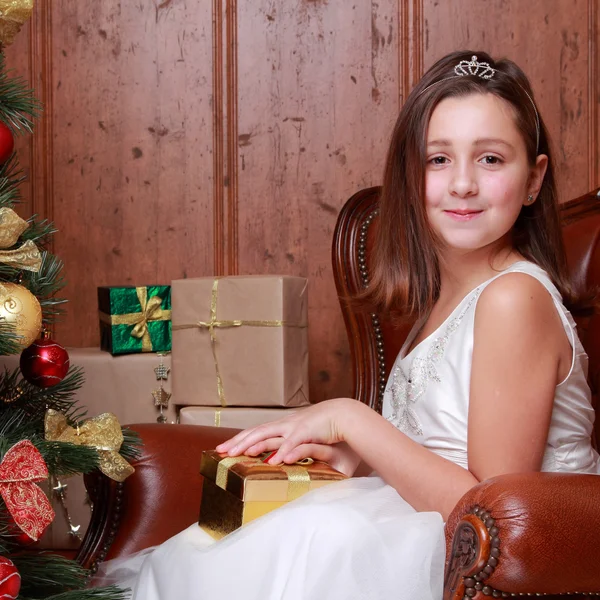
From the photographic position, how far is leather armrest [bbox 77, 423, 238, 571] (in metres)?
1.35

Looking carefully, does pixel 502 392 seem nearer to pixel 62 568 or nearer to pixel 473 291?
pixel 473 291

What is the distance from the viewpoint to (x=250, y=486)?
1.03 m

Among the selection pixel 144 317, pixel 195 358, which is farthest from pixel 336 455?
pixel 144 317

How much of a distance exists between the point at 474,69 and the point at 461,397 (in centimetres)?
51

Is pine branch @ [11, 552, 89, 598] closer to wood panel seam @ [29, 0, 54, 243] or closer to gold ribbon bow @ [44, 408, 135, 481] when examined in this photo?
gold ribbon bow @ [44, 408, 135, 481]

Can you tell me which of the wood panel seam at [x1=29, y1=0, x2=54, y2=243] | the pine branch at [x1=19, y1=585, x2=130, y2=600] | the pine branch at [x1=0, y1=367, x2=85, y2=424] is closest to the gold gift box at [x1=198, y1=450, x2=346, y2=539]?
the pine branch at [x1=19, y1=585, x2=130, y2=600]

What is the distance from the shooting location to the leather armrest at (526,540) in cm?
81

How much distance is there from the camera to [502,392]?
108 centimetres

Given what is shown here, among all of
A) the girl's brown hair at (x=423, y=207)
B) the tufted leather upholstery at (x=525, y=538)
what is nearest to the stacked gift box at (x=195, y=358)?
the girl's brown hair at (x=423, y=207)

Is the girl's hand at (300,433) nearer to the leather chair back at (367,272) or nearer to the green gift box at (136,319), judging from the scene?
the leather chair back at (367,272)

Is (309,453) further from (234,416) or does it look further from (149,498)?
(234,416)

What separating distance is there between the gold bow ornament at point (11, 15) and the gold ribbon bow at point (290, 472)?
728 millimetres

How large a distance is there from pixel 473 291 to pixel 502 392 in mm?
257

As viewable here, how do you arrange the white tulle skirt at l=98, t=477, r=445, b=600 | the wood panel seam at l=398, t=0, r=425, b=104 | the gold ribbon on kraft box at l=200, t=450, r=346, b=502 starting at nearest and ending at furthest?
1. the white tulle skirt at l=98, t=477, r=445, b=600
2. the gold ribbon on kraft box at l=200, t=450, r=346, b=502
3. the wood panel seam at l=398, t=0, r=425, b=104
